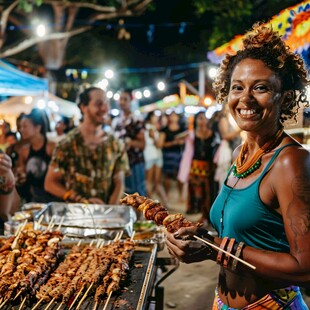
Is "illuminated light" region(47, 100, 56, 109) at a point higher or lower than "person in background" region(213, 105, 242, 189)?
higher

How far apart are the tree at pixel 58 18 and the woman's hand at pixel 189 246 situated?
1465 cm

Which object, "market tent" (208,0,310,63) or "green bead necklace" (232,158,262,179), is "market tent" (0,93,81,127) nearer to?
"market tent" (208,0,310,63)

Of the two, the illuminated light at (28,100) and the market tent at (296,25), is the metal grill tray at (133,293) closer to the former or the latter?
the market tent at (296,25)

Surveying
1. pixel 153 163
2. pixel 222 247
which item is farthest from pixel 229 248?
pixel 153 163

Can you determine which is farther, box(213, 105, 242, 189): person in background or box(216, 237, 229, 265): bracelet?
box(213, 105, 242, 189): person in background

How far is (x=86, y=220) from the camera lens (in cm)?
445

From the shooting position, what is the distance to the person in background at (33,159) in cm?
659

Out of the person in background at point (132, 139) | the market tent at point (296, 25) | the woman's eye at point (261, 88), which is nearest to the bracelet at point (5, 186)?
the woman's eye at point (261, 88)

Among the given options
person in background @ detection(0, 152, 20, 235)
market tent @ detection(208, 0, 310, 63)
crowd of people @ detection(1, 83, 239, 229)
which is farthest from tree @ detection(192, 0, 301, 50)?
person in background @ detection(0, 152, 20, 235)

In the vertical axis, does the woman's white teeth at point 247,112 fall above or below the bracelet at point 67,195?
above

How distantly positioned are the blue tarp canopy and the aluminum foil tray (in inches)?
112

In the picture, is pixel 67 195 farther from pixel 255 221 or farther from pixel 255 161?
pixel 255 221

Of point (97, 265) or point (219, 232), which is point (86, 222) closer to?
point (97, 265)

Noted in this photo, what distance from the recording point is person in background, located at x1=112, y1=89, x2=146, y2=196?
8469mm
